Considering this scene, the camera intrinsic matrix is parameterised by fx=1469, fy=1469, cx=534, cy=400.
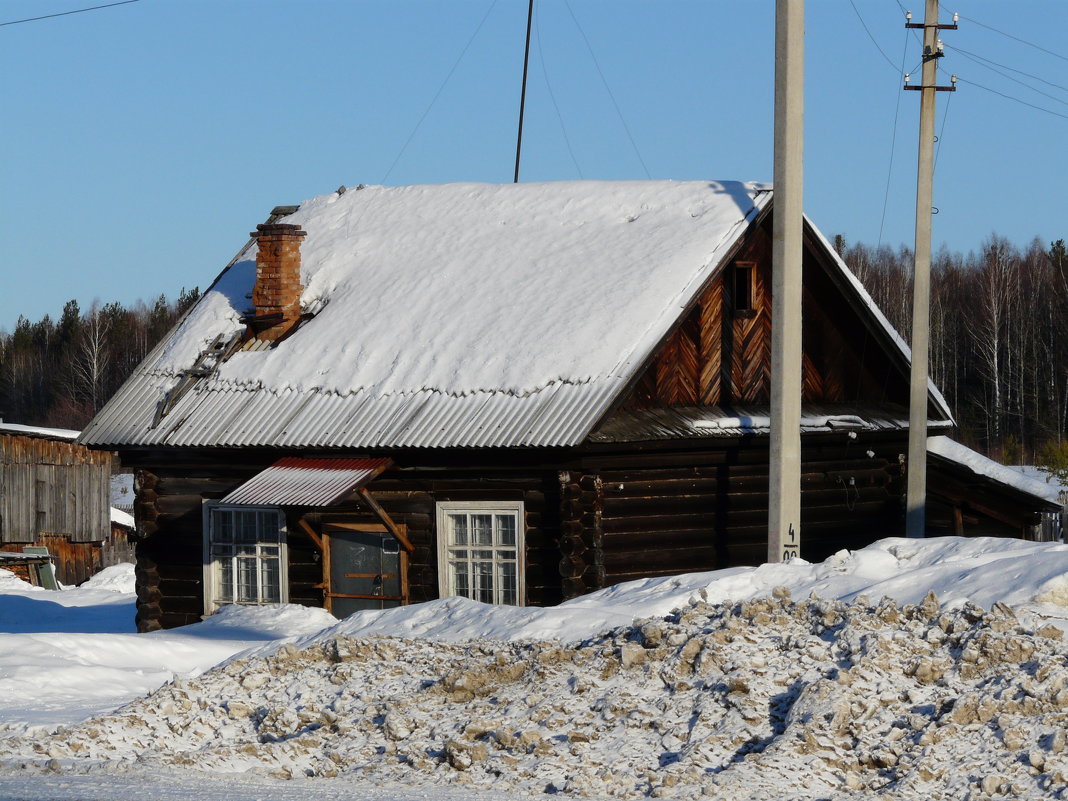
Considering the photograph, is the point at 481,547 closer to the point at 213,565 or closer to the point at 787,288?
the point at 213,565

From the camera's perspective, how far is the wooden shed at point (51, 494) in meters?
34.9

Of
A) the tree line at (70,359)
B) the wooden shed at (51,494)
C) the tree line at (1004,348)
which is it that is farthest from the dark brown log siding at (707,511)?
the tree line at (70,359)

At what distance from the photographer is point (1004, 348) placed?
56500mm

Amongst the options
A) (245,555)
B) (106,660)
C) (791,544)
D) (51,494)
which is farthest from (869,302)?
(51,494)

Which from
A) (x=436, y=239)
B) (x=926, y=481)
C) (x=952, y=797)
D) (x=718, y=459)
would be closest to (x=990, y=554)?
(x=952, y=797)

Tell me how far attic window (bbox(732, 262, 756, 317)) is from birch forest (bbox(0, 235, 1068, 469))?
2309 cm

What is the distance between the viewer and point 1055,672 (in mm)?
7719

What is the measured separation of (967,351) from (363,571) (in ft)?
153

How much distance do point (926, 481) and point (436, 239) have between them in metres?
7.05

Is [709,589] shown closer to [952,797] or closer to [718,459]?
[952,797]

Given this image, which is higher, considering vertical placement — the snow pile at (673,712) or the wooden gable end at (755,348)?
the wooden gable end at (755,348)

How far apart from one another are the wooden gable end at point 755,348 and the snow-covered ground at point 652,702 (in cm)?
554

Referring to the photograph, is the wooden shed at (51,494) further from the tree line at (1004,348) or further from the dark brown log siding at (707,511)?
the tree line at (1004,348)

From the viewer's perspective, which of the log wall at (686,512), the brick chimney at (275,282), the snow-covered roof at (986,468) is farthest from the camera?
the snow-covered roof at (986,468)
